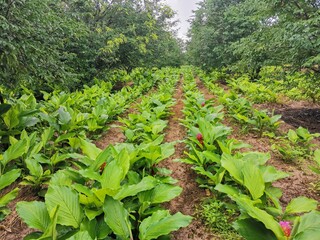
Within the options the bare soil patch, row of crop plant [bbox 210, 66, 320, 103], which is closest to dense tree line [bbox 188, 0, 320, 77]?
row of crop plant [bbox 210, 66, 320, 103]

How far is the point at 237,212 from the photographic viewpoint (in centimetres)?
217

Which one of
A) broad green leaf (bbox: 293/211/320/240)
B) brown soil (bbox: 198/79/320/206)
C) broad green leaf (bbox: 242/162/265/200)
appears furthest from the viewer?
brown soil (bbox: 198/79/320/206)

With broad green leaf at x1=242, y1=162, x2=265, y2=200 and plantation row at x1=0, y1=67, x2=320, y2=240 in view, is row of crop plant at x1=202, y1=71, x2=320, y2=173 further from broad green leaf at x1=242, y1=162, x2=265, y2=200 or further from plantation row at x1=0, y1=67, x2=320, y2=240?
broad green leaf at x1=242, y1=162, x2=265, y2=200

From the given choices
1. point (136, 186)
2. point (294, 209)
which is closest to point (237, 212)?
point (294, 209)

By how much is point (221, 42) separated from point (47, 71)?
10419 millimetres

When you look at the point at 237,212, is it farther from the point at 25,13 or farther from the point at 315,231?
the point at 25,13

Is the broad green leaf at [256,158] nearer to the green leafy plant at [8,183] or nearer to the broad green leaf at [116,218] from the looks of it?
the broad green leaf at [116,218]

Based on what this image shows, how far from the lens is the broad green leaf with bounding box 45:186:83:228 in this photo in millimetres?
1618

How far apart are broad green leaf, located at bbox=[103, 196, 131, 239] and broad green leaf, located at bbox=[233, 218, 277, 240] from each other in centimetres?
70

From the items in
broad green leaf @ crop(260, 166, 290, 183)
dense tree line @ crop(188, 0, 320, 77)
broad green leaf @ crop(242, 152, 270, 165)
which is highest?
dense tree line @ crop(188, 0, 320, 77)

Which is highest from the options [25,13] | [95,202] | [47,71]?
[25,13]

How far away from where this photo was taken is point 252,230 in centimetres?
154

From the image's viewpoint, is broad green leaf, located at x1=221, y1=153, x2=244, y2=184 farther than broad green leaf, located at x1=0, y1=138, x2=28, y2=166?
No

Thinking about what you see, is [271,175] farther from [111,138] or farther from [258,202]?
[111,138]
